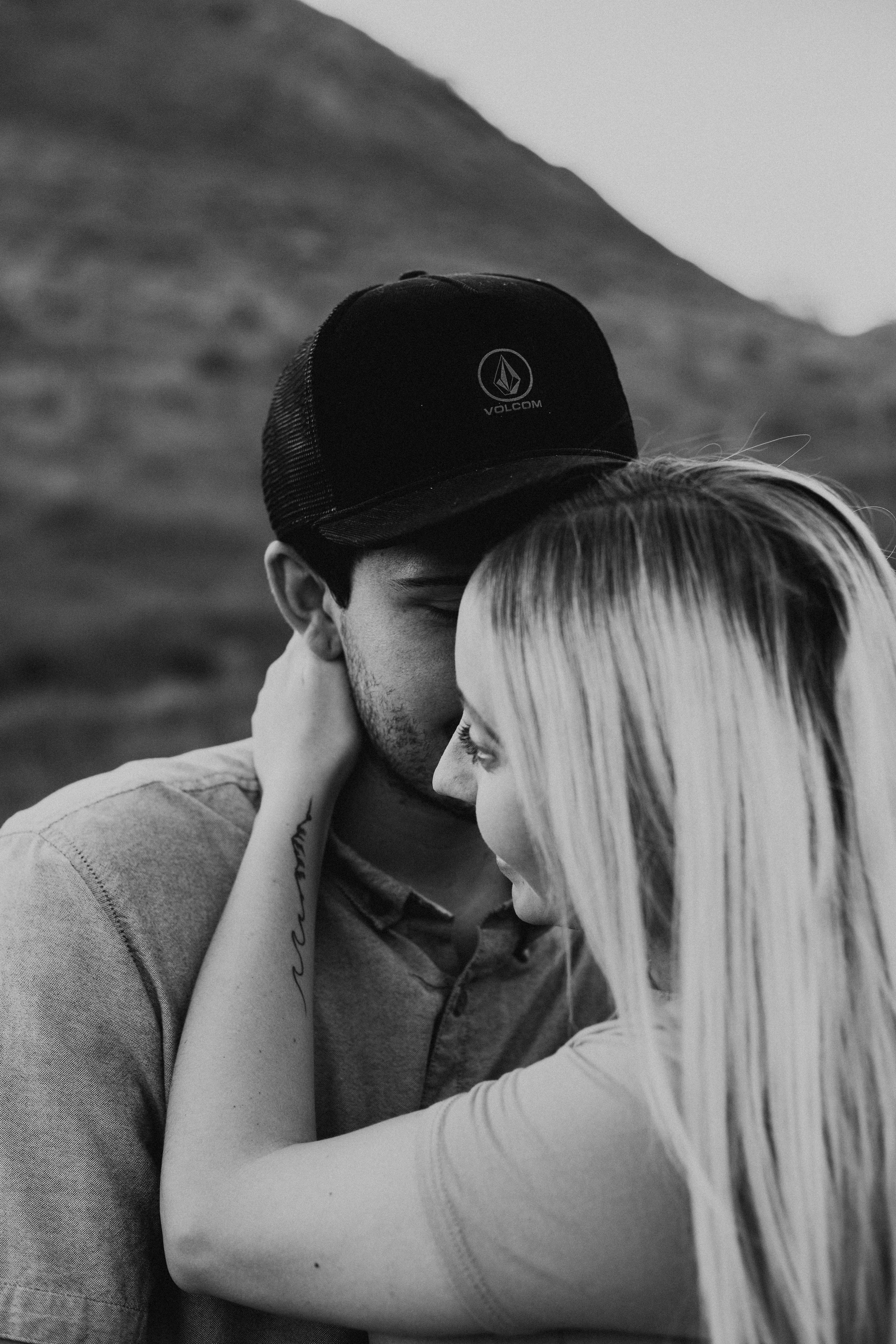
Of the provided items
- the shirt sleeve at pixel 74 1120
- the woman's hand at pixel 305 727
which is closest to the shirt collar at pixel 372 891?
the woman's hand at pixel 305 727

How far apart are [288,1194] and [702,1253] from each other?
0.52m

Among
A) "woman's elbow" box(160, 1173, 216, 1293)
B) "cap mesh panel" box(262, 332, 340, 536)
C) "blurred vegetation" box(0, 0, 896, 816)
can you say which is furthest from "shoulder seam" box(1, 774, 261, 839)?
"blurred vegetation" box(0, 0, 896, 816)

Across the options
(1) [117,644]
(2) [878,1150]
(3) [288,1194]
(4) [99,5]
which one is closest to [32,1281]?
(3) [288,1194]

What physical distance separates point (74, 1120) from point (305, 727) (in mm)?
808

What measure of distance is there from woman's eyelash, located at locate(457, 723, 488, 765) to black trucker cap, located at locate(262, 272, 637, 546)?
34 centimetres

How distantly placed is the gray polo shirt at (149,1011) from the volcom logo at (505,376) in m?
0.77

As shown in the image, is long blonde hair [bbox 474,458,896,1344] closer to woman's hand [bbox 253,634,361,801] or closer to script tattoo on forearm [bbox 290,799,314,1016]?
script tattoo on forearm [bbox 290,799,314,1016]

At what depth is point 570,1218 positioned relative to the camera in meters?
1.43

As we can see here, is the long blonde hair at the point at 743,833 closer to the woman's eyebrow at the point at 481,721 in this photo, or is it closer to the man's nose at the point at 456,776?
the woman's eyebrow at the point at 481,721

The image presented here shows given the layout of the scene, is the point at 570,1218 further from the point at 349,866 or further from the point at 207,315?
the point at 207,315

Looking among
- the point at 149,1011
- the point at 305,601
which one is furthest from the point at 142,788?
the point at 305,601

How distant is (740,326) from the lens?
19547mm

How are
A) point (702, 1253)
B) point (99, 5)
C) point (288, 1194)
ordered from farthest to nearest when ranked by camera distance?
point (99, 5)
point (288, 1194)
point (702, 1253)

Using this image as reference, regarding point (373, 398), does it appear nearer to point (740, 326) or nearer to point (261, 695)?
point (261, 695)
